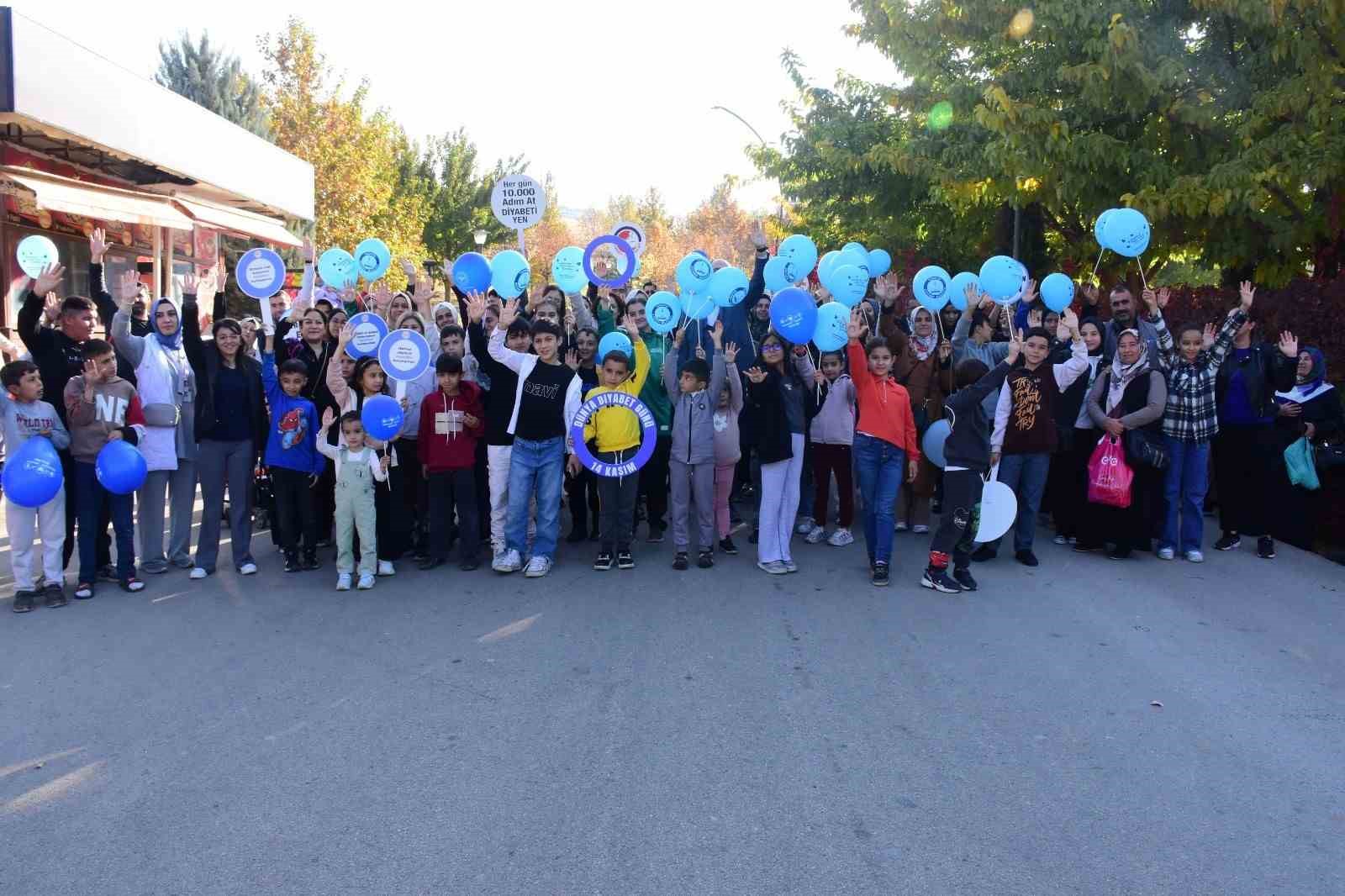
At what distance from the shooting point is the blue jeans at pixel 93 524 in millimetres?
6902

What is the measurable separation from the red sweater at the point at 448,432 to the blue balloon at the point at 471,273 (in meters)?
1.35

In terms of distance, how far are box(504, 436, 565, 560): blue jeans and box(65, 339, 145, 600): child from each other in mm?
2544

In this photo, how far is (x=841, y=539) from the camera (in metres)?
8.59

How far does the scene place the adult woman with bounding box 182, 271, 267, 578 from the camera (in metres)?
7.45

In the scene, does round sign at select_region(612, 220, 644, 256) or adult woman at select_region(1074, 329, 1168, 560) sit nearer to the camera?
adult woman at select_region(1074, 329, 1168, 560)

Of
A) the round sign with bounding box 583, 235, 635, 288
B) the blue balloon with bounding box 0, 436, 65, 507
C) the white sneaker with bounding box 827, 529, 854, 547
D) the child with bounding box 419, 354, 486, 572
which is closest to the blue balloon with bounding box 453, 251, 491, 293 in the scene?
the round sign with bounding box 583, 235, 635, 288

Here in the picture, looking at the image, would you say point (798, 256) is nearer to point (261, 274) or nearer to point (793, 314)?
point (793, 314)

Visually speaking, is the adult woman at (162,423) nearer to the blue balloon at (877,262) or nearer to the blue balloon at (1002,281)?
the blue balloon at (877,262)

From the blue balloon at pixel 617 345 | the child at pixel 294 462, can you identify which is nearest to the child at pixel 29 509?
the child at pixel 294 462

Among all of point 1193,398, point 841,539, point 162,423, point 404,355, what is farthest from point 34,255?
point 1193,398

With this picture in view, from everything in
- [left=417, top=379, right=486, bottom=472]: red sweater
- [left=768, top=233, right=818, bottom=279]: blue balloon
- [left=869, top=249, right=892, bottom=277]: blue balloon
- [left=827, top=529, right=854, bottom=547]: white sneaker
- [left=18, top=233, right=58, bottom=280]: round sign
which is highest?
[left=869, top=249, right=892, bottom=277]: blue balloon

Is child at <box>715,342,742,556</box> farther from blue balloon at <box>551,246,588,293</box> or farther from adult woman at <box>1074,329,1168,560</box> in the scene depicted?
adult woman at <box>1074,329,1168,560</box>

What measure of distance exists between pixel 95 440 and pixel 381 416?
1825mm

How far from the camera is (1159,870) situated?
11.4ft
